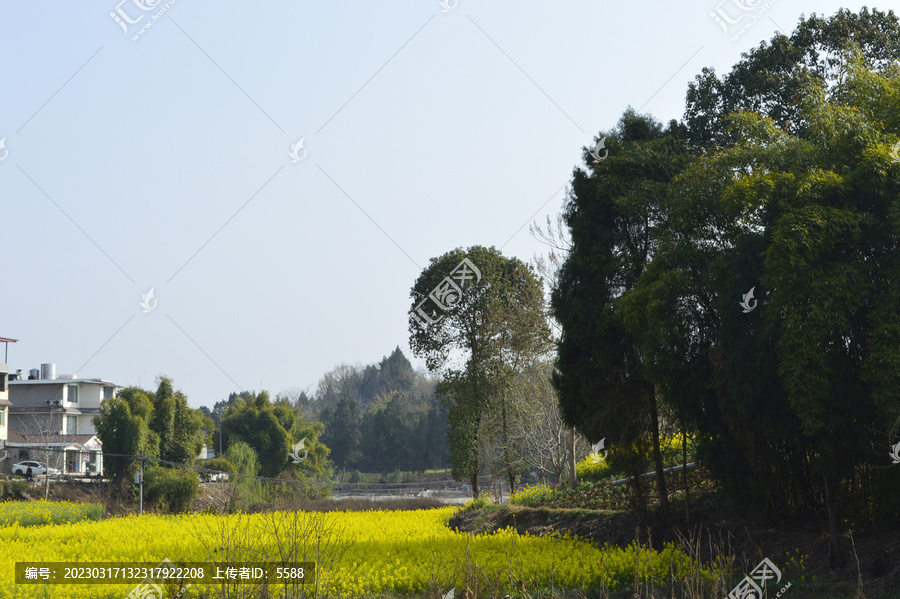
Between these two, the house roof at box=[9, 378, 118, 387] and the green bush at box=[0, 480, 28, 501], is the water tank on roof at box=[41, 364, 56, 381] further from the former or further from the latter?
the green bush at box=[0, 480, 28, 501]

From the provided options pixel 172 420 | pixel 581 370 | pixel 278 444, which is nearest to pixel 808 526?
pixel 581 370

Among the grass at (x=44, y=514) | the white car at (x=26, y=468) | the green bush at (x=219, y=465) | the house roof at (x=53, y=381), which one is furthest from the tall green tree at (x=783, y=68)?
the house roof at (x=53, y=381)

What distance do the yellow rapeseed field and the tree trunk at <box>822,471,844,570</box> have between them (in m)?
1.68

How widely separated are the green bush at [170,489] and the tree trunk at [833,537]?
1779 centimetres

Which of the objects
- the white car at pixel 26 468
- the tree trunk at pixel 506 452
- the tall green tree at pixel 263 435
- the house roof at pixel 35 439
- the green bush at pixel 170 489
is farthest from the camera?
the house roof at pixel 35 439

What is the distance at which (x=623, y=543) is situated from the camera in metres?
10.6

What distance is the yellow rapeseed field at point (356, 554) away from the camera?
253 inches

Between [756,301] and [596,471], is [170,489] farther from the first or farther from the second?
[756,301]

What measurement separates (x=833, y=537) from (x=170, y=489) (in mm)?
18051

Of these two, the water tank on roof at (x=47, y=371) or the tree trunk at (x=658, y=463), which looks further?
the water tank on roof at (x=47, y=371)

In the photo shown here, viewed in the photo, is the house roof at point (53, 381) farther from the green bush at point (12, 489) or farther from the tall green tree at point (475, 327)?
the tall green tree at point (475, 327)

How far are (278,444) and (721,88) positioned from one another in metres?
21.5

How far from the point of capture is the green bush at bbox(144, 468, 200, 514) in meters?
20.5

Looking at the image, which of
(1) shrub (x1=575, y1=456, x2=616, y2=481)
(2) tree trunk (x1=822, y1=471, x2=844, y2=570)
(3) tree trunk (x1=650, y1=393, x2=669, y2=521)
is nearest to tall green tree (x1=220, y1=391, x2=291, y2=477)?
(1) shrub (x1=575, y1=456, x2=616, y2=481)
